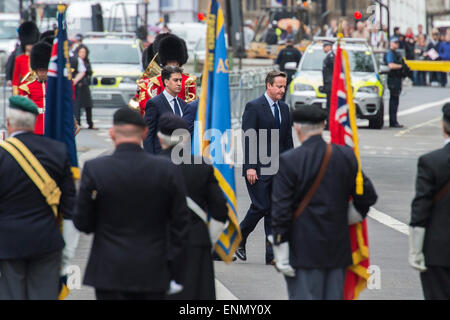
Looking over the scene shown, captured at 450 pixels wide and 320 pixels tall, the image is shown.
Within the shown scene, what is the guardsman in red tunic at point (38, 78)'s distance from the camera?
41.5 ft

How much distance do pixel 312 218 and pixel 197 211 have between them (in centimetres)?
74

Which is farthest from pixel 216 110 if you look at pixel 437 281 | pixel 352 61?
pixel 352 61

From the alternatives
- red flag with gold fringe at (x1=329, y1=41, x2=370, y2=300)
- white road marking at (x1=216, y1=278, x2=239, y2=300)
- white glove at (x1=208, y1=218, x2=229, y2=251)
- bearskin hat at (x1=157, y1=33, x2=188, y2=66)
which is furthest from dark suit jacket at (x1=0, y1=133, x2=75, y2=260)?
bearskin hat at (x1=157, y1=33, x2=188, y2=66)

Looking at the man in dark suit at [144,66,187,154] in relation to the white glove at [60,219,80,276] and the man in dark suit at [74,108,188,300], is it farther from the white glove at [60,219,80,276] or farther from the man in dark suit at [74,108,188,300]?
the man in dark suit at [74,108,188,300]

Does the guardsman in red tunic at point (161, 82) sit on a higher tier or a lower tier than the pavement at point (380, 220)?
higher

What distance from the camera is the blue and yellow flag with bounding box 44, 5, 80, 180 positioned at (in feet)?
28.8

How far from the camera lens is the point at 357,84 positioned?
1033 inches

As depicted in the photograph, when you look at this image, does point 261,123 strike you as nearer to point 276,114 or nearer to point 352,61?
point 276,114

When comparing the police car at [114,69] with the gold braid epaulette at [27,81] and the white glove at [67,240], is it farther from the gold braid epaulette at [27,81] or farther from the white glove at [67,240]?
the white glove at [67,240]

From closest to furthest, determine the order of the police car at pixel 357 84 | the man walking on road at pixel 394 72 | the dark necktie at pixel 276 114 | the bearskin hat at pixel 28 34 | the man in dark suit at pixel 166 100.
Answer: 1. the dark necktie at pixel 276 114
2. the man in dark suit at pixel 166 100
3. the bearskin hat at pixel 28 34
4. the police car at pixel 357 84
5. the man walking on road at pixel 394 72

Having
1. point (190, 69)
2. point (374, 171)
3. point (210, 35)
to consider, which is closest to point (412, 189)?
point (374, 171)

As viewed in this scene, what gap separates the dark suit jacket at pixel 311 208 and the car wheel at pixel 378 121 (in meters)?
19.3

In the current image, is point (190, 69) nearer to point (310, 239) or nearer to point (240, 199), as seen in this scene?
point (240, 199)

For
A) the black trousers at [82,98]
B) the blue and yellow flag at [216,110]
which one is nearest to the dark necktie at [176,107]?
the blue and yellow flag at [216,110]
